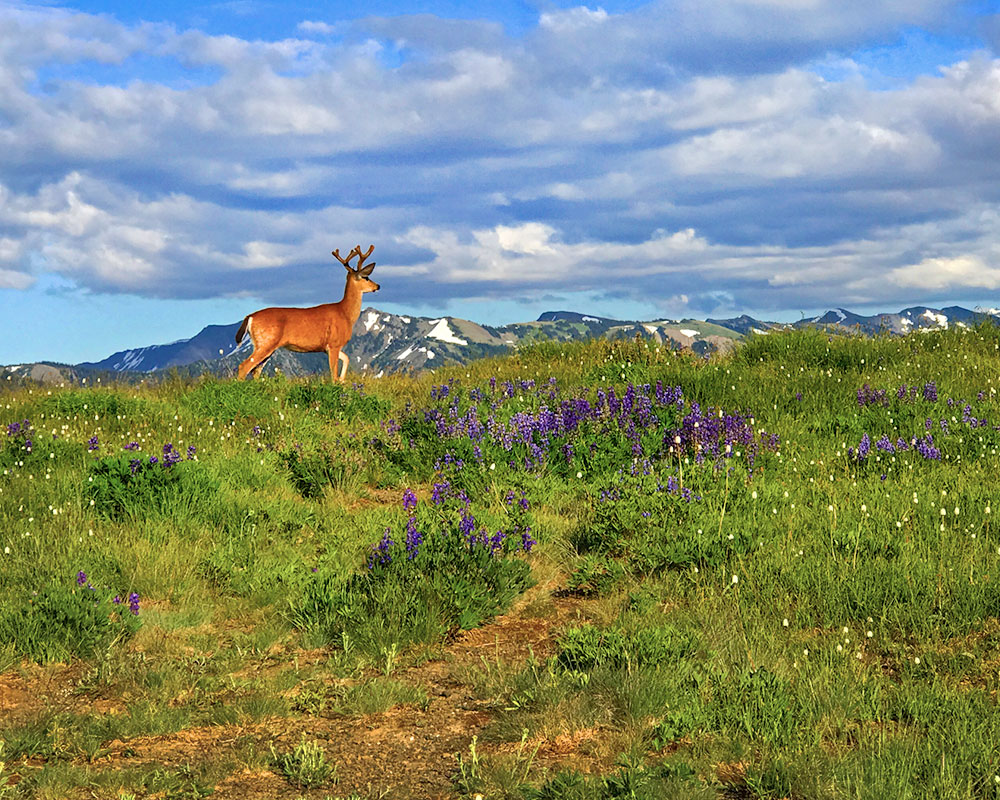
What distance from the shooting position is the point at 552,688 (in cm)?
488

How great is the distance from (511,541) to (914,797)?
3651mm

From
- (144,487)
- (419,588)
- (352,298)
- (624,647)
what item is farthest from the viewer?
(352,298)

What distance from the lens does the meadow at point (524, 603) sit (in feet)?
14.2

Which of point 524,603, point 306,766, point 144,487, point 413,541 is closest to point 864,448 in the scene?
point 524,603

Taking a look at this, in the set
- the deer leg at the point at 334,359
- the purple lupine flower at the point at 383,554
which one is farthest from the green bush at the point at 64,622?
the deer leg at the point at 334,359

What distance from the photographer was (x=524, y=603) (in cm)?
654

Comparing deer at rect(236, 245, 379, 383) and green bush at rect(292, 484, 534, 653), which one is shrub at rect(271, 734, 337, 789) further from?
deer at rect(236, 245, 379, 383)

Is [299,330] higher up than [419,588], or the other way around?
[299,330]

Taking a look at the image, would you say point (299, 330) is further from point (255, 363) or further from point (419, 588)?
point (419, 588)

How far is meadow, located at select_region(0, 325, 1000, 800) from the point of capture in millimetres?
4328

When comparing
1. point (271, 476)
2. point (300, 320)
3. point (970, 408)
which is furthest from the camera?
point (300, 320)

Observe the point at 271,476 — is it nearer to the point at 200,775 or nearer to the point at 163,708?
the point at 163,708

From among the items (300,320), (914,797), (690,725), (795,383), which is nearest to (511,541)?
(690,725)

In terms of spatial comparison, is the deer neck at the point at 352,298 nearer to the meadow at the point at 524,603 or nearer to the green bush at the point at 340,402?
the green bush at the point at 340,402
